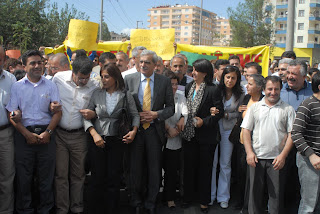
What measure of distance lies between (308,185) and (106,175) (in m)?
2.53

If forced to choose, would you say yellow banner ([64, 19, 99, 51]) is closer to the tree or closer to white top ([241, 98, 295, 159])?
white top ([241, 98, 295, 159])

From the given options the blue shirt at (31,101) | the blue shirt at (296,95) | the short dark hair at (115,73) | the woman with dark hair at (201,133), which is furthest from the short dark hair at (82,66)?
the blue shirt at (296,95)

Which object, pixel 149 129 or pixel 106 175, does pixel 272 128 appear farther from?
pixel 106 175

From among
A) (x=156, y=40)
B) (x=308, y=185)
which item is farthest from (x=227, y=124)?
(x=156, y=40)

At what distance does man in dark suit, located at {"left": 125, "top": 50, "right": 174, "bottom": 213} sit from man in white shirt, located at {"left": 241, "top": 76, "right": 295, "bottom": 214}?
1138mm

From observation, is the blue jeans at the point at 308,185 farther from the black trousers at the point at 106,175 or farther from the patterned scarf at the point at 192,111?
the black trousers at the point at 106,175

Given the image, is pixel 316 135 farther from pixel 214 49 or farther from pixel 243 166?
pixel 214 49

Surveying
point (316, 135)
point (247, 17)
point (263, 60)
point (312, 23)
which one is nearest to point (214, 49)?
point (263, 60)

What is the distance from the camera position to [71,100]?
4.27 m

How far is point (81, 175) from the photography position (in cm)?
443

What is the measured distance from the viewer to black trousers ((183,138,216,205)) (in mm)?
4766

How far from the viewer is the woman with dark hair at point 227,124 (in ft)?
16.1

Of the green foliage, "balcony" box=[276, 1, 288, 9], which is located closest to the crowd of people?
the green foliage

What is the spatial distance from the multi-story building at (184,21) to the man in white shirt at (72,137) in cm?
12755
